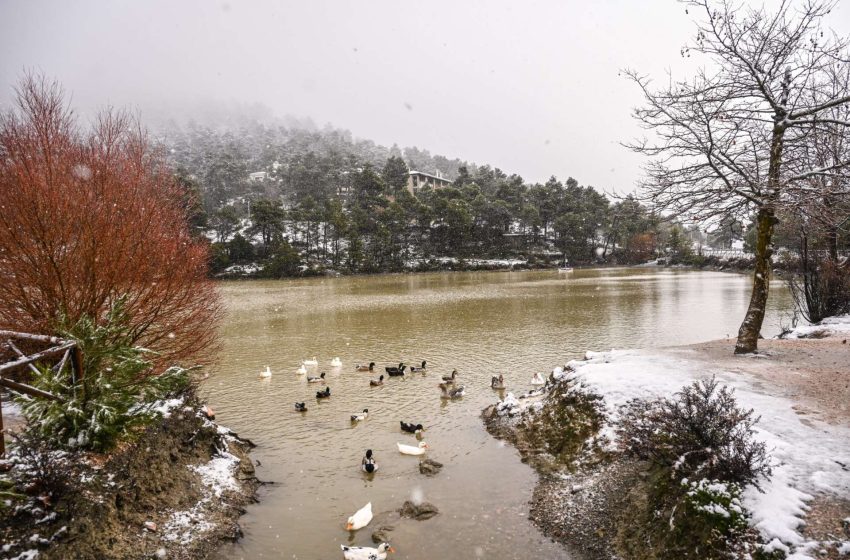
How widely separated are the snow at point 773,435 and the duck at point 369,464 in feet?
16.2

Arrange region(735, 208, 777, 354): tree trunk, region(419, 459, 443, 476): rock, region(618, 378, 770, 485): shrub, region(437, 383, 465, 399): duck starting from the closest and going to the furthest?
region(618, 378, 770, 485): shrub < region(419, 459, 443, 476): rock < region(735, 208, 777, 354): tree trunk < region(437, 383, 465, 399): duck

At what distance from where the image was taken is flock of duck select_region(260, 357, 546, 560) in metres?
6.61

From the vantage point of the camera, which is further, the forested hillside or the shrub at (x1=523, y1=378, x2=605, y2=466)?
the forested hillside

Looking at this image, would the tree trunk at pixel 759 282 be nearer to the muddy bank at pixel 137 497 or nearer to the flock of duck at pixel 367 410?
the flock of duck at pixel 367 410

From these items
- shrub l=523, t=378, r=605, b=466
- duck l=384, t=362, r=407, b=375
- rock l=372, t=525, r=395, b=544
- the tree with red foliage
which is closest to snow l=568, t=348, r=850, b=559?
shrub l=523, t=378, r=605, b=466

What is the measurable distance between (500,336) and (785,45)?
16156mm

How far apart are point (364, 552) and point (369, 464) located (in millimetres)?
2953

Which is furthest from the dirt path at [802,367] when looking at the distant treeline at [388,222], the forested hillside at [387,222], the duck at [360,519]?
the distant treeline at [388,222]

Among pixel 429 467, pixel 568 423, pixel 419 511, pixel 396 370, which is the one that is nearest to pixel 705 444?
pixel 568 423

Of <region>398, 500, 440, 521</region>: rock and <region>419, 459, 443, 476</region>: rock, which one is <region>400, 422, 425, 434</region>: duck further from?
<region>398, 500, 440, 521</region>: rock

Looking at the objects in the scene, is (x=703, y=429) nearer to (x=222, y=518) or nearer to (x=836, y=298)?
(x=222, y=518)

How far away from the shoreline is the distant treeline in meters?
60.8

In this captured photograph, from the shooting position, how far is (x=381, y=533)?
23.9 ft

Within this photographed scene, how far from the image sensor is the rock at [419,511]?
7789 mm
